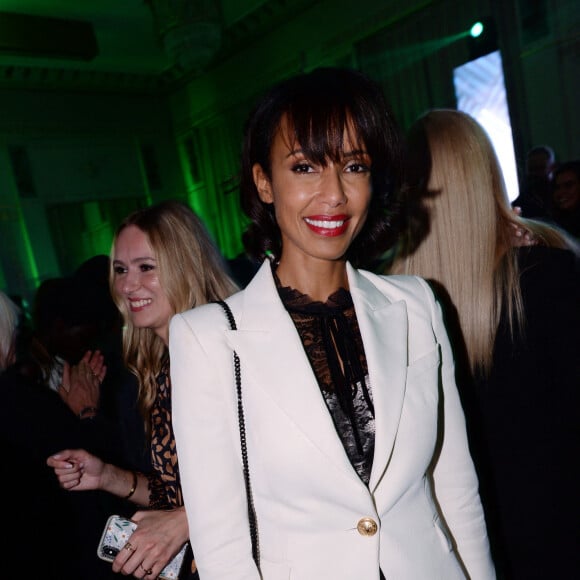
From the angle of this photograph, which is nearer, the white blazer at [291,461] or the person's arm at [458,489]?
the white blazer at [291,461]

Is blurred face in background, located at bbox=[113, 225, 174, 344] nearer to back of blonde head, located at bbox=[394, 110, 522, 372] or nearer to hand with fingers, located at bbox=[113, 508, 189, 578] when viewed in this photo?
hand with fingers, located at bbox=[113, 508, 189, 578]

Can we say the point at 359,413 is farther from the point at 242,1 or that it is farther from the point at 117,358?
the point at 242,1

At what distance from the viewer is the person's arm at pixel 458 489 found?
1.28 meters

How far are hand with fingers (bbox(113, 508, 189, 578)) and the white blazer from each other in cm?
47

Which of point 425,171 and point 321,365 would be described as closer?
point 321,365

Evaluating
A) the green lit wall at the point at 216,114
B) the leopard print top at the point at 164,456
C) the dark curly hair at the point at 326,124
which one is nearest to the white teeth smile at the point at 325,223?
the dark curly hair at the point at 326,124

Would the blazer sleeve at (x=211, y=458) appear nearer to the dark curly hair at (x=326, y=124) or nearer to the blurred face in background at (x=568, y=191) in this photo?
the dark curly hair at (x=326, y=124)

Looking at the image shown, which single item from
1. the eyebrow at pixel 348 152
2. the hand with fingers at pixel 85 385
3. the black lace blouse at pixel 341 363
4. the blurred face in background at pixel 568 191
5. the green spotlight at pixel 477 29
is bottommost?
the hand with fingers at pixel 85 385

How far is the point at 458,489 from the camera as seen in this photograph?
1.30 m

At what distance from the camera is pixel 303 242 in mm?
1253

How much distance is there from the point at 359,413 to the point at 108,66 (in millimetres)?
11828

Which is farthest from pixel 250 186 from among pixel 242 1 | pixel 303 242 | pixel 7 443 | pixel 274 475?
pixel 242 1

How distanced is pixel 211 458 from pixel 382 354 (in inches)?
18.2

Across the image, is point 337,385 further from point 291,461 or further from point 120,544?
Answer: point 120,544
